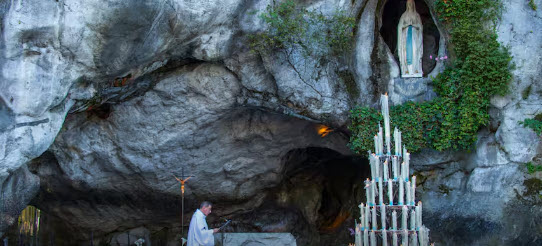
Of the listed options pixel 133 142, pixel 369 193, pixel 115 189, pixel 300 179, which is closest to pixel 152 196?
pixel 115 189

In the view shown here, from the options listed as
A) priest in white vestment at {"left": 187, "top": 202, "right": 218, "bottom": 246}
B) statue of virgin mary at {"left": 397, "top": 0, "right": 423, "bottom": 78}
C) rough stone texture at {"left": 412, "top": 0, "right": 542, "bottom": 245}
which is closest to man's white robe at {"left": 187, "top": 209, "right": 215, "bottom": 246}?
priest in white vestment at {"left": 187, "top": 202, "right": 218, "bottom": 246}

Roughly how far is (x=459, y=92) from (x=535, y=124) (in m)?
1.32

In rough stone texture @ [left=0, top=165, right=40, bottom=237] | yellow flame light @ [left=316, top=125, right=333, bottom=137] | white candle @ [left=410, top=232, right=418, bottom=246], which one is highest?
yellow flame light @ [left=316, top=125, right=333, bottom=137]

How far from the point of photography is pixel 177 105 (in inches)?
414

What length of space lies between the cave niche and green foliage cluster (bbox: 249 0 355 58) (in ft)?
5.15

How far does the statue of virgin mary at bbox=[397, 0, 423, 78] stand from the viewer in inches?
418

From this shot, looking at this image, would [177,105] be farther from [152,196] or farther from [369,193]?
[369,193]

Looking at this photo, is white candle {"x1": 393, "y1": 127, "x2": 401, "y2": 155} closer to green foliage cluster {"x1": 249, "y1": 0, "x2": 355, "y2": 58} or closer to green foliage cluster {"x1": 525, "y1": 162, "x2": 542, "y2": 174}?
green foliage cluster {"x1": 249, "y1": 0, "x2": 355, "y2": 58}

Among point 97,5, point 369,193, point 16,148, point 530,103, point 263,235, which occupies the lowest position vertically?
point 263,235

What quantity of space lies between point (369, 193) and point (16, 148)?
531 centimetres

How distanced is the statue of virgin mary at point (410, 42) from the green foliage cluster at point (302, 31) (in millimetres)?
1239

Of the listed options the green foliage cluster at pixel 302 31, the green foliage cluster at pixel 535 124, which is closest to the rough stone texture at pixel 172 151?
the green foliage cluster at pixel 302 31

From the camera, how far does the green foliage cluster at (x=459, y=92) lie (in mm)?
9523

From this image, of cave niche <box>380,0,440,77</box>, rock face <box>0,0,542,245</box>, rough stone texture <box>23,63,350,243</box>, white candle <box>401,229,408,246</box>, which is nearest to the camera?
rock face <box>0,0,542,245</box>
